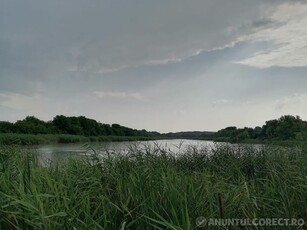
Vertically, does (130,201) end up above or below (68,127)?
below

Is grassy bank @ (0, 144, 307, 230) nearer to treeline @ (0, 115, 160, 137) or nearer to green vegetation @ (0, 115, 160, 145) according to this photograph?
green vegetation @ (0, 115, 160, 145)

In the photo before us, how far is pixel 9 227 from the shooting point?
1.95 meters

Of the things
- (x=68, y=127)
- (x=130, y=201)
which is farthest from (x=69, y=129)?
(x=130, y=201)

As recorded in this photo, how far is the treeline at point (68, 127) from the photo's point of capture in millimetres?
32188

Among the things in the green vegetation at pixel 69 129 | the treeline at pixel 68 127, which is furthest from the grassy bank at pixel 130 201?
the treeline at pixel 68 127

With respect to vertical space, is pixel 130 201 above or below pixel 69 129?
below

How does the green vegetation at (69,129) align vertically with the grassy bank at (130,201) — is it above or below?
above

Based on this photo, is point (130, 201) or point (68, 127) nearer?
point (130, 201)

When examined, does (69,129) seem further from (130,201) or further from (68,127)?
(130,201)

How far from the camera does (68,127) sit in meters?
40.1

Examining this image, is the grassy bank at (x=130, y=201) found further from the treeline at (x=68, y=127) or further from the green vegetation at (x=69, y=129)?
→ the treeline at (x=68, y=127)

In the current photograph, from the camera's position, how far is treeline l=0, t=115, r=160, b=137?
32.2 metres

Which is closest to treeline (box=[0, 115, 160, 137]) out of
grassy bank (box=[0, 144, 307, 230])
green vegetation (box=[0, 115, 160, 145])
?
green vegetation (box=[0, 115, 160, 145])


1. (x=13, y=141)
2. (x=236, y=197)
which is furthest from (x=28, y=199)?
(x=13, y=141)
